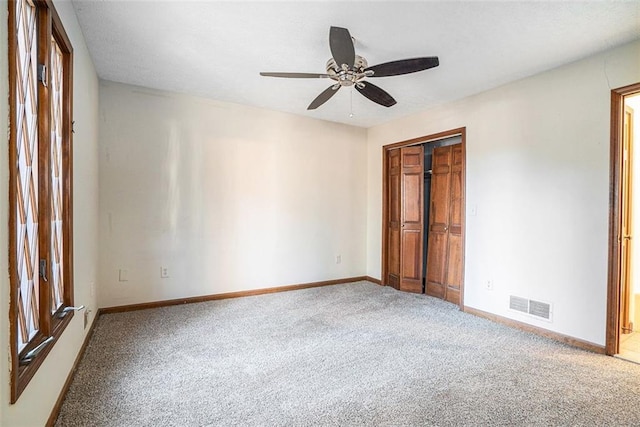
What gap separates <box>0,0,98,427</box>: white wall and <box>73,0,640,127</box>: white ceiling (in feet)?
0.97

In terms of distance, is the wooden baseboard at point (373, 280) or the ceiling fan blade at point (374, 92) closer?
the ceiling fan blade at point (374, 92)

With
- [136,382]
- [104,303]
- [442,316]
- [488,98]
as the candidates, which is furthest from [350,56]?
[104,303]

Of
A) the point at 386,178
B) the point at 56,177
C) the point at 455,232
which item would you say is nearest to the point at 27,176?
the point at 56,177

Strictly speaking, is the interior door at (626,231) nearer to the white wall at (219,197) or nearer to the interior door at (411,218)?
the interior door at (411,218)

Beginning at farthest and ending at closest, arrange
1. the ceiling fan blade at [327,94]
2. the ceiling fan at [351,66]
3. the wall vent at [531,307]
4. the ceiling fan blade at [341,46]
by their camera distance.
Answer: the wall vent at [531,307] → the ceiling fan blade at [327,94] → the ceiling fan at [351,66] → the ceiling fan blade at [341,46]

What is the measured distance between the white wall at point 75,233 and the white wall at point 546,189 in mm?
3570

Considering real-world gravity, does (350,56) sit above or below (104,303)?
above

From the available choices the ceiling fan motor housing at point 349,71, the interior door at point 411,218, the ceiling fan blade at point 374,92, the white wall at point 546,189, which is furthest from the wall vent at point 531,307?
the ceiling fan motor housing at point 349,71

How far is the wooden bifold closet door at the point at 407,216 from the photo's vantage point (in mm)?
4539

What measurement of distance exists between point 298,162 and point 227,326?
7.80 ft

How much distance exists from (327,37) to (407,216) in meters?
2.81

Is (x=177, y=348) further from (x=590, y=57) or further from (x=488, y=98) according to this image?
(x=590, y=57)

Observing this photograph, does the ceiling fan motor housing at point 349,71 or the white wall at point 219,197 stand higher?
the ceiling fan motor housing at point 349,71

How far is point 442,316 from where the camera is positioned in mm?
3506
